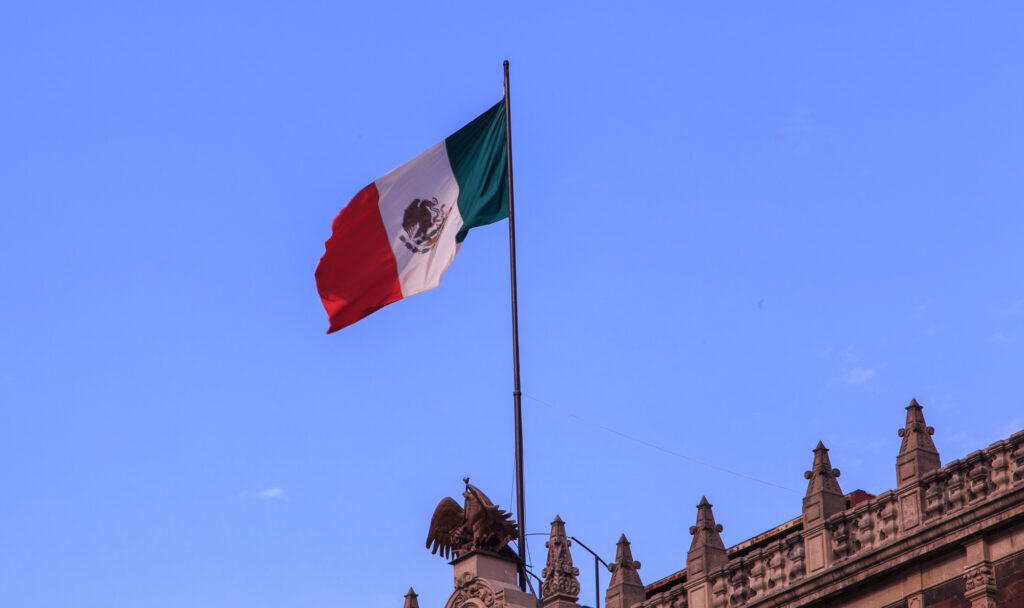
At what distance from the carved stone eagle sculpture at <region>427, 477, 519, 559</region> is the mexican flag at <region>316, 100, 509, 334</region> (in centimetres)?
477

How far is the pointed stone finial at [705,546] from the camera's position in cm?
4150

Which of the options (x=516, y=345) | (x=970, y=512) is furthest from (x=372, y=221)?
(x=970, y=512)

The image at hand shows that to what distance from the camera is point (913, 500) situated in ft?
124

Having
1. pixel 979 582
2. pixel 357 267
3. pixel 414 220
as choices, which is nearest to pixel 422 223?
pixel 414 220

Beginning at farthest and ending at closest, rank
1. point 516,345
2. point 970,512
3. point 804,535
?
point 516,345
point 804,535
point 970,512

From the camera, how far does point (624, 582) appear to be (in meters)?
43.2

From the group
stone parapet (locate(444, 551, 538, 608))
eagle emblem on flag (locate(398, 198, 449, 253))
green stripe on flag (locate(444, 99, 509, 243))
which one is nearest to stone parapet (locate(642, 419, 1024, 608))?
stone parapet (locate(444, 551, 538, 608))

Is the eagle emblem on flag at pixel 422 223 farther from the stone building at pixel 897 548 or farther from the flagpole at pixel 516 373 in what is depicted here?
the stone building at pixel 897 548

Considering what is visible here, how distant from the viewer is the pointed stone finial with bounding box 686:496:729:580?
41500 millimetres

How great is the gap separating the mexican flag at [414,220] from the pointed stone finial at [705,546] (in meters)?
9.14

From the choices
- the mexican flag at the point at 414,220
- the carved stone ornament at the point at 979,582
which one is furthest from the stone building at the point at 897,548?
the mexican flag at the point at 414,220

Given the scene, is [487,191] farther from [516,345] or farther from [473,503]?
[473,503]

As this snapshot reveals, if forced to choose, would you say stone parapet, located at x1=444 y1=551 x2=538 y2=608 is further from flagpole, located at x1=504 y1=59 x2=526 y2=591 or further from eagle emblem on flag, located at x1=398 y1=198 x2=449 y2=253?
eagle emblem on flag, located at x1=398 y1=198 x2=449 y2=253

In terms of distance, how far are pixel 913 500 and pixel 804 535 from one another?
2534 mm
